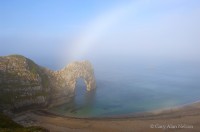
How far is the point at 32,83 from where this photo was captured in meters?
81.6

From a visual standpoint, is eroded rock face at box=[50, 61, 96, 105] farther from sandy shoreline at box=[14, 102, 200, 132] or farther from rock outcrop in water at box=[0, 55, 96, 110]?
sandy shoreline at box=[14, 102, 200, 132]

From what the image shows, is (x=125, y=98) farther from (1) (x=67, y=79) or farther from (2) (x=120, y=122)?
(2) (x=120, y=122)

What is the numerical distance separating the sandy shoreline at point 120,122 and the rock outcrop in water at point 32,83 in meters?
4.15

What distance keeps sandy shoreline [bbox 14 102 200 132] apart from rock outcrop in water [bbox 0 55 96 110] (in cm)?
415

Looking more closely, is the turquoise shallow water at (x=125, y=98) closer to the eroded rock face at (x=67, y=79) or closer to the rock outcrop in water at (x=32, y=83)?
the eroded rock face at (x=67, y=79)

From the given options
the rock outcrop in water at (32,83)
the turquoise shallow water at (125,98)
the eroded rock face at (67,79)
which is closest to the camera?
the rock outcrop in water at (32,83)

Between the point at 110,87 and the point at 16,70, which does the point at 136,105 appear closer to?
the point at 110,87

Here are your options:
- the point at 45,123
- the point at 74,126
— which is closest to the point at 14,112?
the point at 45,123

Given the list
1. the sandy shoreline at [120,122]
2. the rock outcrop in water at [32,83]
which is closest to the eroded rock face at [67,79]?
the rock outcrop in water at [32,83]

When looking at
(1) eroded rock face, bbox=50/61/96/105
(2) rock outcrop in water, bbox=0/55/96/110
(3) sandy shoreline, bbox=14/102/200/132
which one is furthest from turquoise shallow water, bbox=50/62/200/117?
(3) sandy shoreline, bbox=14/102/200/132

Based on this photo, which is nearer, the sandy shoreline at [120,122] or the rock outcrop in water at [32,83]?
the sandy shoreline at [120,122]

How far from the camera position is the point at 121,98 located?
95.6m

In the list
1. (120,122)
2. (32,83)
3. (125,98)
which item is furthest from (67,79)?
(120,122)

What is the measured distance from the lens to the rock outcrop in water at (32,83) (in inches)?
2977
